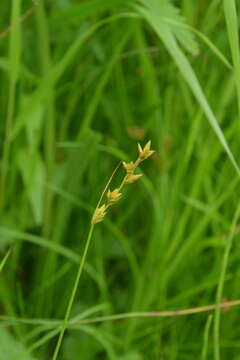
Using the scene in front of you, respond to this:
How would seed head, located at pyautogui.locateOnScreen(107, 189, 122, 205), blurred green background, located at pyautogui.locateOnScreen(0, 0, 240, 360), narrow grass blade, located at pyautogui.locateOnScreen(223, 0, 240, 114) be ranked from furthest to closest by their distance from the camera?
blurred green background, located at pyautogui.locateOnScreen(0, 0, 240, 360)
narrow grass blade, located at pyautogui.locateOnScreen(223, 0, 240, 114)
seed head, located at pyautogui.locateOnScreen(107, 189, 122, 205)

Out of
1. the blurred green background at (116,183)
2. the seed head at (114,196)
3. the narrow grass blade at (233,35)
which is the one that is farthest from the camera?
the blurred green background at (116,183)

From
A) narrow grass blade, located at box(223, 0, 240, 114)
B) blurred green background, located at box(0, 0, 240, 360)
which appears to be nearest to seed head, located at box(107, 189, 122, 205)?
narrow grass blade, located at box(223, 0, 240, 114)

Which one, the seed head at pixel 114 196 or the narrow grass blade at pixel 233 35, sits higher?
the narrow grass blade at pixel 233 35

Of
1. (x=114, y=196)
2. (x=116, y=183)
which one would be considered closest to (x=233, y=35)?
(x=114, y=196)

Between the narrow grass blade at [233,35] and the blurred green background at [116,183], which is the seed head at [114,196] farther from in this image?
the blurred green background at [116,183]

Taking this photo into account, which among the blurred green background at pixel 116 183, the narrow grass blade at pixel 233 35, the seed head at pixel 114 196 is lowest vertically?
the blurred green background at pixel 116 183

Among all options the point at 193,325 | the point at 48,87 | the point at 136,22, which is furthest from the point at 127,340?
the point at 136,22

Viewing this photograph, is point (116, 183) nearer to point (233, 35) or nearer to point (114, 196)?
point (233, 35)

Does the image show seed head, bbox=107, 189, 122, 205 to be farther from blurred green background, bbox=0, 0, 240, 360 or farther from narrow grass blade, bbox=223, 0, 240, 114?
blurred green background, bbox=0, 0, 240, 360

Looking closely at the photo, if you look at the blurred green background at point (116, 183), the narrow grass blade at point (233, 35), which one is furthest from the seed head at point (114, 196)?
the blurred green background at point (116, 183)
